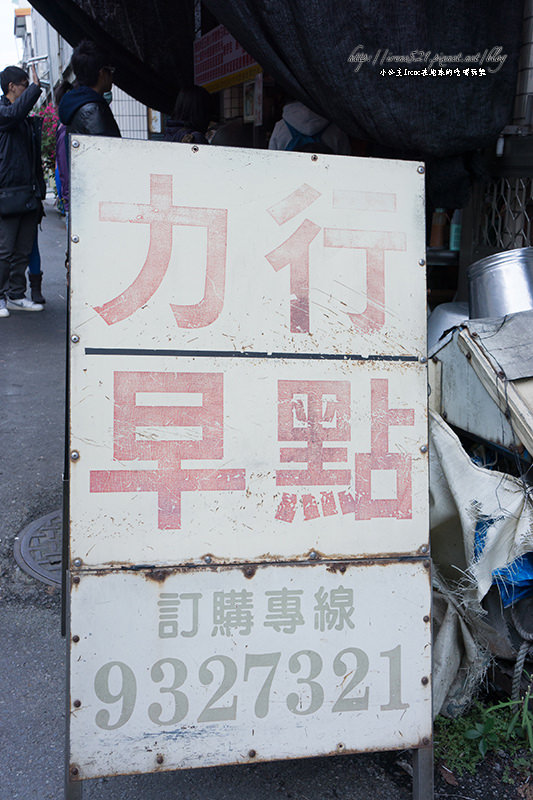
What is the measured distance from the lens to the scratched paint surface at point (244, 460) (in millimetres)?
1914

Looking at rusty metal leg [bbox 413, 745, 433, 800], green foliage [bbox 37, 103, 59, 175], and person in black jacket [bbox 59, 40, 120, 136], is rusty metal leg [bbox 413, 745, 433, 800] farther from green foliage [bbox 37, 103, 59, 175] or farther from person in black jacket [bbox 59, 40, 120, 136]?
green foliage [bbox 37, 103, 59, 175]

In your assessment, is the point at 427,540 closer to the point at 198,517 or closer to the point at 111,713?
the point at 198,517

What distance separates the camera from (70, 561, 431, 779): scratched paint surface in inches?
74.5

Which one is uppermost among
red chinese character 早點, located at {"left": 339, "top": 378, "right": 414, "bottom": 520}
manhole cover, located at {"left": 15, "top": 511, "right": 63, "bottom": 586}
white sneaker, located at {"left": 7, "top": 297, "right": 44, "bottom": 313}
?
white sneaker, located at {"left": 7, "top": 297, "right": 44, "bottom": 313}

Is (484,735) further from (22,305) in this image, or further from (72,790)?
(22,305)

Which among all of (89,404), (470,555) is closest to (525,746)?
(470,555)

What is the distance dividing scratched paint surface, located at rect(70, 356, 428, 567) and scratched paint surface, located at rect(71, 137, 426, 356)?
0.28 feet

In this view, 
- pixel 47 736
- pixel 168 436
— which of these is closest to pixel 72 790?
pixel 47 736

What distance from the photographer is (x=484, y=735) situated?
2379mm

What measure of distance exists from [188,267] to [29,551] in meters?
2.15

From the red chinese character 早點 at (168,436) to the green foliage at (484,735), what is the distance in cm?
119

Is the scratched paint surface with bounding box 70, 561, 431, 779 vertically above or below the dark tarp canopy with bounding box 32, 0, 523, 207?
below

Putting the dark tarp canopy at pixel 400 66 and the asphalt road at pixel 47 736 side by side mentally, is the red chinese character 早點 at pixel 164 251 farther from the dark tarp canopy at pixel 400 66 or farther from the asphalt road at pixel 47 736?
the dark tarp canopy at pixel 400 66

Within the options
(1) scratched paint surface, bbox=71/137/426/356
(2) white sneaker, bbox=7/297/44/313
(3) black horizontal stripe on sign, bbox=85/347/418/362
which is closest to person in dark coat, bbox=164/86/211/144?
(2) white sneaker, bbox=7/297/44/313
